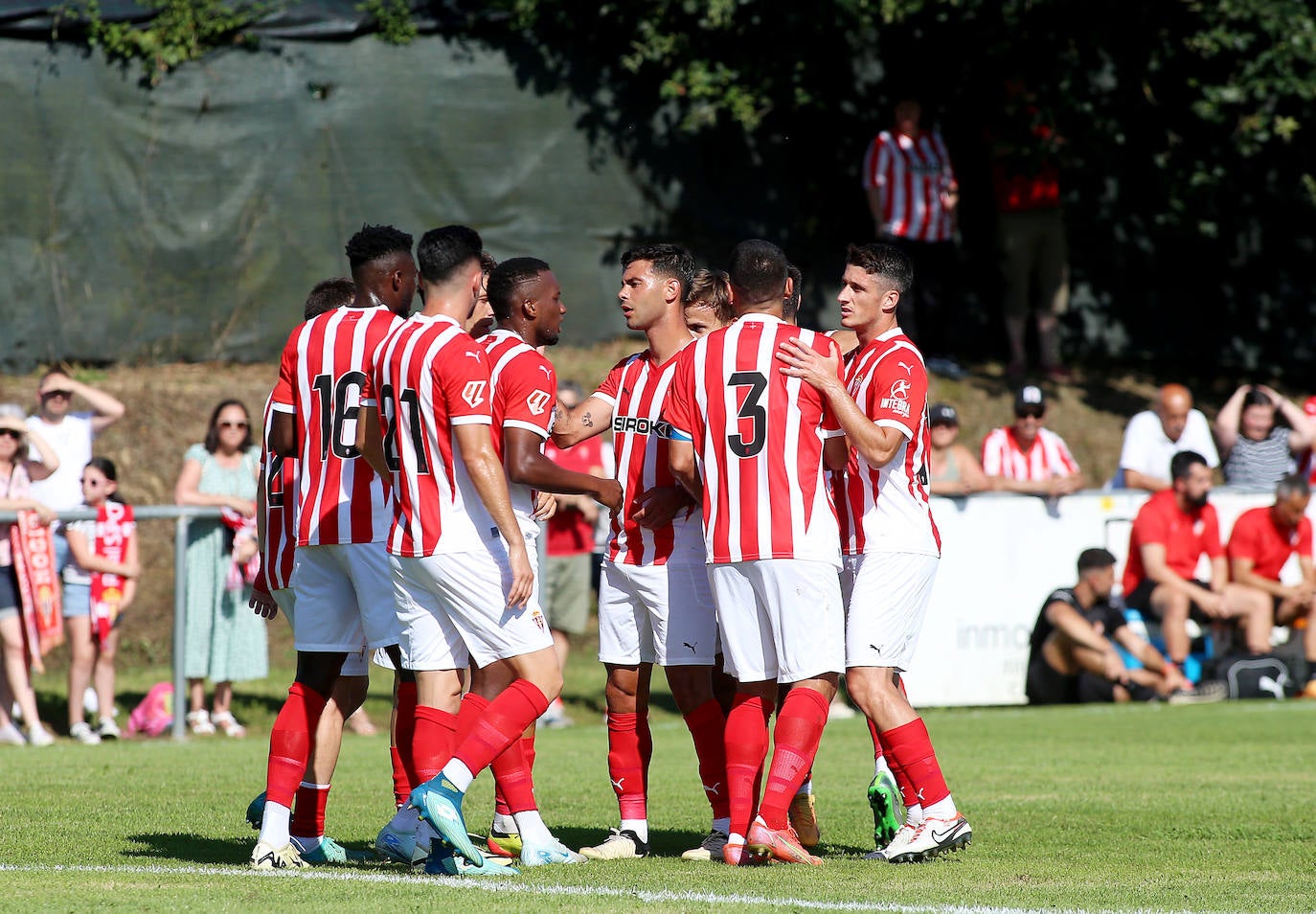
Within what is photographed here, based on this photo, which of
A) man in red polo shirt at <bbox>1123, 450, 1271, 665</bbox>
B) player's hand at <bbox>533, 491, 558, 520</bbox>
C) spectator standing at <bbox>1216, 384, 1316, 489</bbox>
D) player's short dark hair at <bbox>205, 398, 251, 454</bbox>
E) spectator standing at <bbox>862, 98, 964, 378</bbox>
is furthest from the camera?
spectator standing at <bbox>862, 98, 964, 378</bbox>

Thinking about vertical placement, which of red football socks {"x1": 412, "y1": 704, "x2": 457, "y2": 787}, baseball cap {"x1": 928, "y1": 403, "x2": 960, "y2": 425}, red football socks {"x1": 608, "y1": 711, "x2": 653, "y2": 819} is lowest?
red football socks {"x1": 608, "y1": 711, "x2": 653, "y2": 819}

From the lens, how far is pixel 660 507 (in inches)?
255

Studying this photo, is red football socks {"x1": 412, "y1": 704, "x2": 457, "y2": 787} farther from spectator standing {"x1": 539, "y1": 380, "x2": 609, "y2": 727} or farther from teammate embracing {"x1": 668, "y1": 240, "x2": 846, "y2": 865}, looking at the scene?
spectator standing {"x1": 539, "y1": 380, "x2": 609, "y2": 727}

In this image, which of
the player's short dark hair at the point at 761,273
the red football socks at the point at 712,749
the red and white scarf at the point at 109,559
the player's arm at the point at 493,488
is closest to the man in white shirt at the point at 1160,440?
the red and white scarf at the point at 109,559

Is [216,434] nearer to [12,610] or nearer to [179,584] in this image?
[179,584]

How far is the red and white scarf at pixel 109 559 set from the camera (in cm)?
1098

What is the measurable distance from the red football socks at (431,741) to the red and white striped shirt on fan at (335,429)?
66 cm

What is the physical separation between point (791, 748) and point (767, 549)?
0.72m

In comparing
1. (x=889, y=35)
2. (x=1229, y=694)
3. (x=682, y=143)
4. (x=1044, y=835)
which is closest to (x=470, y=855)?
(x=1044, y=835)

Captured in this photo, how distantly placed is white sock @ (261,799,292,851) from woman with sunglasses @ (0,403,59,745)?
5290mm

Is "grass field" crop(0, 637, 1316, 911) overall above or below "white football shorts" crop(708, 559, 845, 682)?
below

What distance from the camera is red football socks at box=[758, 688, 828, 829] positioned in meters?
5.94

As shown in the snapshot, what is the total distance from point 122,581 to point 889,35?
9643mm

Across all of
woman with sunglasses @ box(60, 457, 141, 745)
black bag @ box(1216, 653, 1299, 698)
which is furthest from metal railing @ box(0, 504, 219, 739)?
black bag @ box(1216, 653, 1299, 698)
